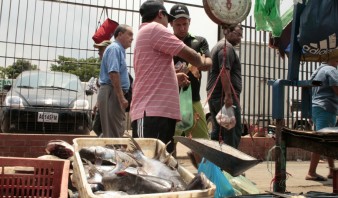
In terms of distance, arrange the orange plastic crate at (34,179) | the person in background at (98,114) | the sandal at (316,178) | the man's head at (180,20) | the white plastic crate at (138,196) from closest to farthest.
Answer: the white plastic crate at (138,196) → the orange plastic crate at (34,179) → the man's head at (180,20) → the sandal at (316,178) → the person in background at (98,114)

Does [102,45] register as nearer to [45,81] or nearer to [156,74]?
[45,81]

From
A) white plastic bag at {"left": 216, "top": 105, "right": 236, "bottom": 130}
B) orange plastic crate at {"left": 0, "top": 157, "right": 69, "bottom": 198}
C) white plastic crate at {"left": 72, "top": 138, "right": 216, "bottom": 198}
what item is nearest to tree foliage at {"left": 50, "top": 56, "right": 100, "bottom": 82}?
white plastic bag at {"left": 216, "top": 105, "right": 236, "bottom": 130}

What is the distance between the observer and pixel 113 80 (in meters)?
5.05

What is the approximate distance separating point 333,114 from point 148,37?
3.45m

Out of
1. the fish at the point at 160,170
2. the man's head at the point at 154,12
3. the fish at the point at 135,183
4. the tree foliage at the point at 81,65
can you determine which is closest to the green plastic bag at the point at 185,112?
the man's head at the point at 154,12

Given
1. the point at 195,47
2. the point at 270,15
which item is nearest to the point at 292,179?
the point at 195,47

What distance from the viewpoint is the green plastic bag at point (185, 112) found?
4152 millimetres

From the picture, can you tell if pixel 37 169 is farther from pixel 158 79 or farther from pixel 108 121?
pixel 108 121

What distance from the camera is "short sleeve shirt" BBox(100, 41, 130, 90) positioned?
16.7ft

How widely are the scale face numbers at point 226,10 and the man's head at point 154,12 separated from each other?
0.42m

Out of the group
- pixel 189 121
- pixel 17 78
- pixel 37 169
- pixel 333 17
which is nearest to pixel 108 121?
pixel 189 121

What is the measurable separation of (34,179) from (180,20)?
2844mm

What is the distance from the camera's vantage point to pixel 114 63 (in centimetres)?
507

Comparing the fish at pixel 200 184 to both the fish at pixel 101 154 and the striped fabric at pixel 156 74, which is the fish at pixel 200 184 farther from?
the striped fabric at pixel 156 74
